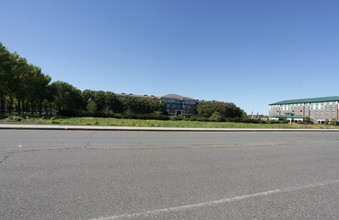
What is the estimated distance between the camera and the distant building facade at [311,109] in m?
98.1

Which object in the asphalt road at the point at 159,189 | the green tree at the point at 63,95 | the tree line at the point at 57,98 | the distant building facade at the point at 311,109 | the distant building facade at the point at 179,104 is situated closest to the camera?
the asphalt road at the point at 159,189

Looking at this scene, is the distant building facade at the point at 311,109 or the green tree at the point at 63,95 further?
the distant building facade at the point at 311,109

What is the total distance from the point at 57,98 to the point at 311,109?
481 ft

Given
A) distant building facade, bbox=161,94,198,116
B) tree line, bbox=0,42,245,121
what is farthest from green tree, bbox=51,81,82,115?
distant building facade, bbox=161,94,198,116

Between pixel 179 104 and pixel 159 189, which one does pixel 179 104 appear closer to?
pixel 179 104

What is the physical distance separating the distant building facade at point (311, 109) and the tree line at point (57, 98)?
182 ft

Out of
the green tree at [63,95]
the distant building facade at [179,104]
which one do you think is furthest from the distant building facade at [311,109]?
the green tree at [63,95]

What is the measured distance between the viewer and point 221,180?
13.0 feet

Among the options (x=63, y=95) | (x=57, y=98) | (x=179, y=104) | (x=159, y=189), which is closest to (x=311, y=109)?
(x=179, y=104)

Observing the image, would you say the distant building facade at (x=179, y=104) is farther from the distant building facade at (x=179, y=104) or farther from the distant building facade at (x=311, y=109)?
the distant building facade at (x=311, y=109)

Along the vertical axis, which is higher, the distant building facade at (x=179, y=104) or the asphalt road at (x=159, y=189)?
the distant building facade at (x=179, y=104)

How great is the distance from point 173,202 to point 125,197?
0.90 metres

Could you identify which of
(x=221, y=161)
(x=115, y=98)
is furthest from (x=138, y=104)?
(x=221, y=161)

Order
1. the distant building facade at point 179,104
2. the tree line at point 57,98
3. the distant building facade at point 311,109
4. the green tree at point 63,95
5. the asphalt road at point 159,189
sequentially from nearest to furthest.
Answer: the asphalt road at point 159,189 < the tree line at point 57,98 < the green tree at point 63,95 < the distant building facade at point 311,109 < the distant building facade at point 179,104
